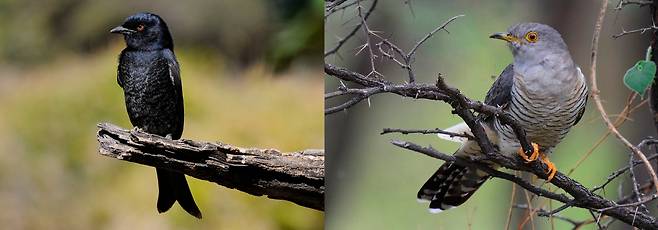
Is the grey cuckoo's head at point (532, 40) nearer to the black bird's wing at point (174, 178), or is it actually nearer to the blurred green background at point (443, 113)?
the blurred green background at point (443, 113)

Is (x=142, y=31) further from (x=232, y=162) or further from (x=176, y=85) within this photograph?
(x=232, y=162)

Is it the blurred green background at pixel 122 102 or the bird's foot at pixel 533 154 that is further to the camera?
the blurred green background at pixel 122 102

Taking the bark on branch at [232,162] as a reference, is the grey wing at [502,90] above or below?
above

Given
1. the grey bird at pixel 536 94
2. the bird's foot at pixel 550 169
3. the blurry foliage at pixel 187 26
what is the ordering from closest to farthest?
the grey bird at pixel 536 94 → the bird's foot at pixel 550 169 → the blurry foliage at pixel 187 26

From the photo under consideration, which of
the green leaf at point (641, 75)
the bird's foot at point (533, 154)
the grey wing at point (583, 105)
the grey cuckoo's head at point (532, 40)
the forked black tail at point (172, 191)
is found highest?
the grey cuckoo's head at point (532, 40)

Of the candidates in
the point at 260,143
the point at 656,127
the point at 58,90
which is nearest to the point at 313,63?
the point at 260,143

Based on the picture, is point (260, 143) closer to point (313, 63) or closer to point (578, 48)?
point (313, 63)

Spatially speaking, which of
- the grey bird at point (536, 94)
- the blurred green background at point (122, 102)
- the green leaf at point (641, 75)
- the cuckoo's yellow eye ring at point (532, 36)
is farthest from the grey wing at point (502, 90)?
the blurred green background at point (122, 102)
